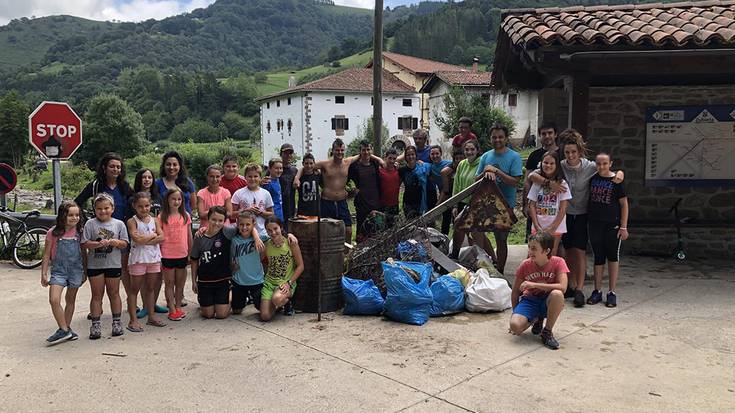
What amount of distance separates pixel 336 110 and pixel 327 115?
97cm

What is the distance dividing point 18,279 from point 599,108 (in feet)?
27.6

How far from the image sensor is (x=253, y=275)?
556cm

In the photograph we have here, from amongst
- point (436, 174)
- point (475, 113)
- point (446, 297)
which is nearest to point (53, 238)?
point (446, 297)

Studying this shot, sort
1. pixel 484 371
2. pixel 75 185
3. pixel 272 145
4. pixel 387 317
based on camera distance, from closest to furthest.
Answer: pixel 484 371 < pixel 387 317 < pixel 75 185 < pixel 272 145

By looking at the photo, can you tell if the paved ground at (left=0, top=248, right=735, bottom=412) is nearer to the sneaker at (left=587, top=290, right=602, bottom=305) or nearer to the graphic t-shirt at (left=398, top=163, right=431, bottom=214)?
the sneaker at (left=587, top=290, right=602, bottom=305)

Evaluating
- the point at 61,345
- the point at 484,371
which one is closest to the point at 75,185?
the point at 61,345

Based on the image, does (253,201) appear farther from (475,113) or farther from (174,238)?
(475,113)

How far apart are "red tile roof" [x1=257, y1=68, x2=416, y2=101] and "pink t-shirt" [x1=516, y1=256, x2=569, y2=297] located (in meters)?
44.0

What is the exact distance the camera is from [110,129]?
177 feet

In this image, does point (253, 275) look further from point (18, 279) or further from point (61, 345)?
point (18, 279)

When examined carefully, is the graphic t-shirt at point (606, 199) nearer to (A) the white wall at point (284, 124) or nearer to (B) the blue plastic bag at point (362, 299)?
(B) the blue plastic bag at point (362, 299)

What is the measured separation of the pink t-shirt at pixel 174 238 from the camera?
5387 mm

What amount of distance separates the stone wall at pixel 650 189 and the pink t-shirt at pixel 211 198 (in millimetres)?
5346

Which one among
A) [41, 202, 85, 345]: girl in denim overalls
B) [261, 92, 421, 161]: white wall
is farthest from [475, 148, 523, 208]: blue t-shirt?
[261, 92, 421, 161]: white wall
